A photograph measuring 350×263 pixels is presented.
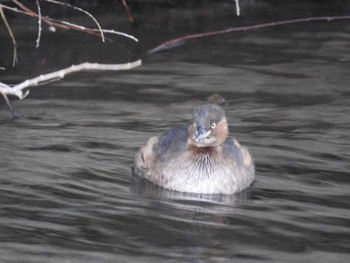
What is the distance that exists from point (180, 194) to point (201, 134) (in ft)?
2.09

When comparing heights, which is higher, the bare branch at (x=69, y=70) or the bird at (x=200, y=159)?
the bare branch at (x=69, y=70)

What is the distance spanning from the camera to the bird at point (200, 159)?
1134cm

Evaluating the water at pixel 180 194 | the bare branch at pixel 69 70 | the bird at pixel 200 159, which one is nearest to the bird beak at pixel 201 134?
the bird at pixel 200 159

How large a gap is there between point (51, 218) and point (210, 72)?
686 centimetres

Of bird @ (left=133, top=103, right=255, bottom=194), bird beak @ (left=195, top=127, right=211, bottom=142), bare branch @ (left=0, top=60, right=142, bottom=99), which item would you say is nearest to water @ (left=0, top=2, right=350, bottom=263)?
bird @ (left=133, top=103, right=255, bottom=194)

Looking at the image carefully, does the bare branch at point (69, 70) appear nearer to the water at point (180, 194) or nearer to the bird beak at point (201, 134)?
the water at point (180, 194)

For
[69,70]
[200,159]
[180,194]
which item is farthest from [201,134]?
[69,70]

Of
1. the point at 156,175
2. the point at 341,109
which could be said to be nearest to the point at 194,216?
the point at 156,175

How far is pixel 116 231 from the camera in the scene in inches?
377

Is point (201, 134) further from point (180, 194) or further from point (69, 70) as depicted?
point (69, 70)

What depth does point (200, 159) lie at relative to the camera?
11570 millimetres

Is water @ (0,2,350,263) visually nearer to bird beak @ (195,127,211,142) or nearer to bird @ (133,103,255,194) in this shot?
bird @ (133,103,255,194)

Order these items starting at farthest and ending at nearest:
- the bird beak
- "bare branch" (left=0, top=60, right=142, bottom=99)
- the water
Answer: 1. the bird beak
2. the water
3. "bare branch" (left=0, top=60, right=142, bottom=99)

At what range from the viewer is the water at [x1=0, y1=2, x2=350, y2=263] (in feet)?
30.5
